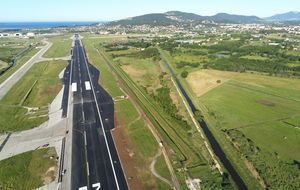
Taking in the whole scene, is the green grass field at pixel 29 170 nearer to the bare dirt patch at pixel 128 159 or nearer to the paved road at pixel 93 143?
the paved road at pixel 93 143

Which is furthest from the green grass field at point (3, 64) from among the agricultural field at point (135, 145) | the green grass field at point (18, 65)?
the agricultural field at point (135, 145)

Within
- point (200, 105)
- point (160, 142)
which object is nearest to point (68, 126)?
point (160, 142)

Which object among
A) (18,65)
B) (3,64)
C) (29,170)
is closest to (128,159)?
(29,170)

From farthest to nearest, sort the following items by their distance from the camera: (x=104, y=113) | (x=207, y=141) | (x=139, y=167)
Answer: (x=104, y=113), (x=207, y=141), (x=139, y=167)

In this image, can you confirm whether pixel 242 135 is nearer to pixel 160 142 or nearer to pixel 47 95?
pixel 160 142

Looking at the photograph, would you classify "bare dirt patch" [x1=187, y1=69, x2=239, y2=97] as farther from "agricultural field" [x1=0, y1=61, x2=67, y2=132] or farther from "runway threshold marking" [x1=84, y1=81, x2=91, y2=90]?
"agricultural field" [x1=0, y1=61, x2=67, y2=132]

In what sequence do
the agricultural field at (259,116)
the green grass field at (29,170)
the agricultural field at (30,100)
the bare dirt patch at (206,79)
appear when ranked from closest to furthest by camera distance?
the green grass field at (29,170) → the agricultural field at (259,116) → the agricultural field at (30,100) → the bare dirt patch at (206,79)
